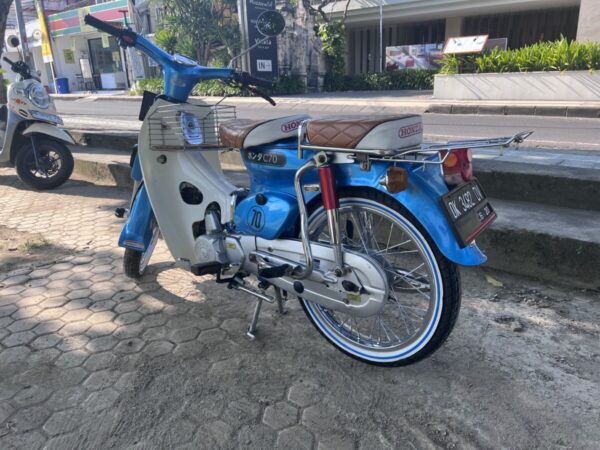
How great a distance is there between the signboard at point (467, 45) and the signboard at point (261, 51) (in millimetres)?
6302

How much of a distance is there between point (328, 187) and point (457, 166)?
0.53m

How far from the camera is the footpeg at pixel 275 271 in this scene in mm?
2184

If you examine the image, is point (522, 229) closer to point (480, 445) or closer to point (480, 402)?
point (480, 402)

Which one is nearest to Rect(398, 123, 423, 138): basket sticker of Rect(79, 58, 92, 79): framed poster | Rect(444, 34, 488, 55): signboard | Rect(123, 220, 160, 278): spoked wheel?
Rect(123, 220, 160, 278): spoked wheel

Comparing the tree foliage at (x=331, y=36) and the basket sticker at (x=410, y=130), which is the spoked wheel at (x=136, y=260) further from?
the tree foliage at (x=331, y=36)

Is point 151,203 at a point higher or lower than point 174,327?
higher

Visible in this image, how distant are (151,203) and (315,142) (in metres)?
1.22

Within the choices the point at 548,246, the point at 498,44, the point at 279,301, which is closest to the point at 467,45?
the point at 498,44

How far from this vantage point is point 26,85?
535 centimetres

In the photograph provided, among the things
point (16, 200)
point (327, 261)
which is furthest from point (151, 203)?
point (16, 200)

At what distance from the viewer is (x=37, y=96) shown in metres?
5.41

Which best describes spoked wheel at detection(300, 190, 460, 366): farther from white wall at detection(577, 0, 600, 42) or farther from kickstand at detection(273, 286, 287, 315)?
white wall at detection(577, 0, 600, 42)

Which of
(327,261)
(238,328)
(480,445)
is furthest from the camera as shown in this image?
(238,328)

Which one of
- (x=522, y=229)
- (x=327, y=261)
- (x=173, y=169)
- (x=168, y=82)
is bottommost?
(x=522, y=229)
